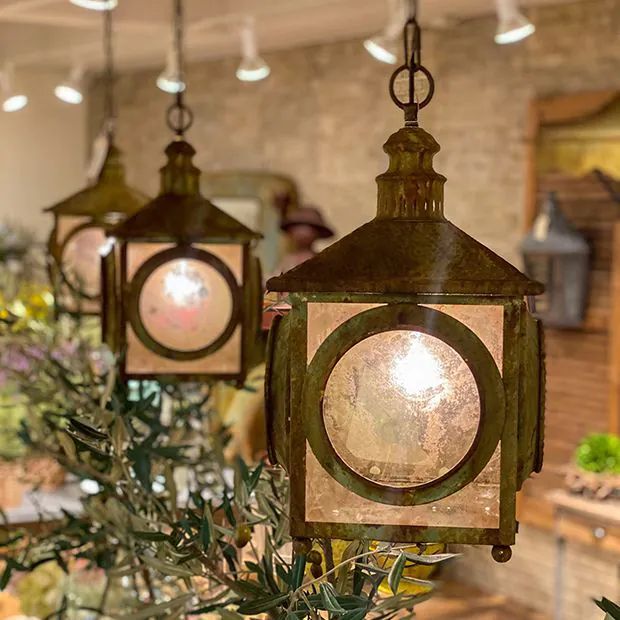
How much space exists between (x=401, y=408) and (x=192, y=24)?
5016mm

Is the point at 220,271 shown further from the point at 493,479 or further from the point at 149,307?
the point at 493,479

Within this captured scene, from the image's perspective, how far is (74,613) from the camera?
266 centimetres

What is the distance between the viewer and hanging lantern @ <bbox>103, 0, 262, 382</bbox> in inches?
78.8

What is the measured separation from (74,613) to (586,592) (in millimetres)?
3503

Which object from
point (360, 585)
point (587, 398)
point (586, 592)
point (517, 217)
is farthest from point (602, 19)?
point (360, 585)

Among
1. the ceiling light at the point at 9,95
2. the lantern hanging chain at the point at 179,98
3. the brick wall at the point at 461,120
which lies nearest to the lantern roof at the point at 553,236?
the brick wall at the point at 461,120

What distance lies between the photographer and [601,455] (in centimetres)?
498

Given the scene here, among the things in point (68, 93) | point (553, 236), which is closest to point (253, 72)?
point (68, 93)

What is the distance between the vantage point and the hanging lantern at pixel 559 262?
542 centimetres

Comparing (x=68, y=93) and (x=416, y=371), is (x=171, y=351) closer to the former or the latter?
(x=416, y=371)

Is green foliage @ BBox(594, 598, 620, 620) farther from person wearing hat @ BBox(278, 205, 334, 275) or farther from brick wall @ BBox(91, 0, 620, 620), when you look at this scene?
person wearing hat @ BBox(278, 205, 334, 275)

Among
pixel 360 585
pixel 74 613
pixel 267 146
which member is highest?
pixel 267 146

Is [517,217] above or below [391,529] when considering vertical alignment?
above

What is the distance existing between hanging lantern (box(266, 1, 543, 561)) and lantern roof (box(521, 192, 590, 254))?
14.1 ft
